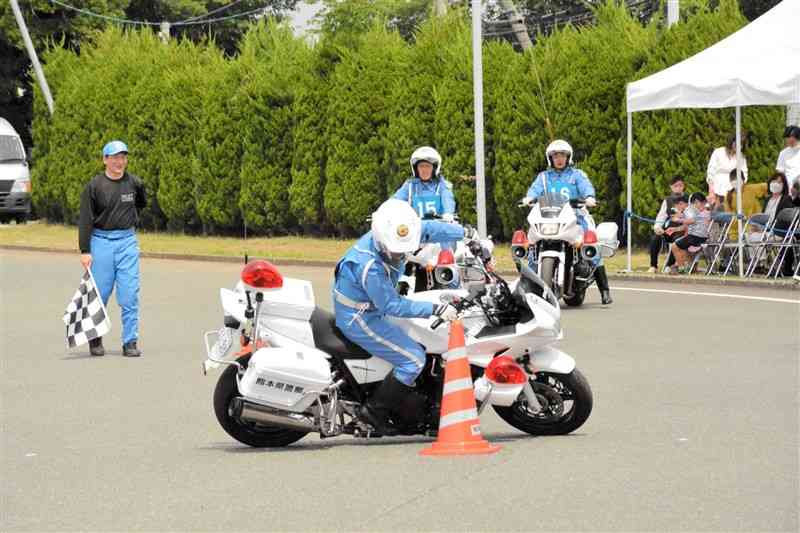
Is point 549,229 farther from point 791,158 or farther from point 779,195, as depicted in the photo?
point 779,195

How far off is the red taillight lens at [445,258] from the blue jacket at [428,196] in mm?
599

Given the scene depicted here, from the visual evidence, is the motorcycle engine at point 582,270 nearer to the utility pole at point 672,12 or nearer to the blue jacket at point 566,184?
the blue jacket at point 566,184

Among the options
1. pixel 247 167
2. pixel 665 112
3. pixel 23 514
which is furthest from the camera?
pixel 247 167

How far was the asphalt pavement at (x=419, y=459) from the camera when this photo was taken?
24.2 ft

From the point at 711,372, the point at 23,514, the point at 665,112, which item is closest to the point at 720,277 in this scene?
the point at 665,112

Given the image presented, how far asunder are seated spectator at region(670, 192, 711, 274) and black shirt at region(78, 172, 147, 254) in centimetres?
968

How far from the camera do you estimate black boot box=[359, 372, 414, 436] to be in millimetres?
9164

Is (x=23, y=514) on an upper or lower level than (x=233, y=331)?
lower

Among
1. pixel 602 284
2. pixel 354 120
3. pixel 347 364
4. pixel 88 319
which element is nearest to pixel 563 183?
pixel 602 284

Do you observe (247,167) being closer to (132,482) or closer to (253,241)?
(253,241)

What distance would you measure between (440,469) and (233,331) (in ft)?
5.17

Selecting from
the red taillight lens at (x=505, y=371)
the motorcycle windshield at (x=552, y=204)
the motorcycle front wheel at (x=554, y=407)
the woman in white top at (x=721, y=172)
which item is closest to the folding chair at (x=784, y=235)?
the woman in white top at (x=721, y=172)

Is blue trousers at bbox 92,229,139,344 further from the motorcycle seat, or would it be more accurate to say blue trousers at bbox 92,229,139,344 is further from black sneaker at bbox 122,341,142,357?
the motorcycle seat

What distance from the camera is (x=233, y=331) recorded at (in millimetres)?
9297
